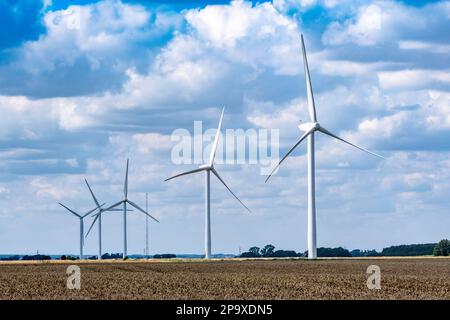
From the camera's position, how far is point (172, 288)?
67.4 metres

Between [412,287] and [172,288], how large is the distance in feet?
54.1

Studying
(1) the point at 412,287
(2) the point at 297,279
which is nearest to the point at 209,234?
(2) the point at 297,279

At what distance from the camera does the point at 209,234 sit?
16525 cm

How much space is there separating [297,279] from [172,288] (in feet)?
49.6
